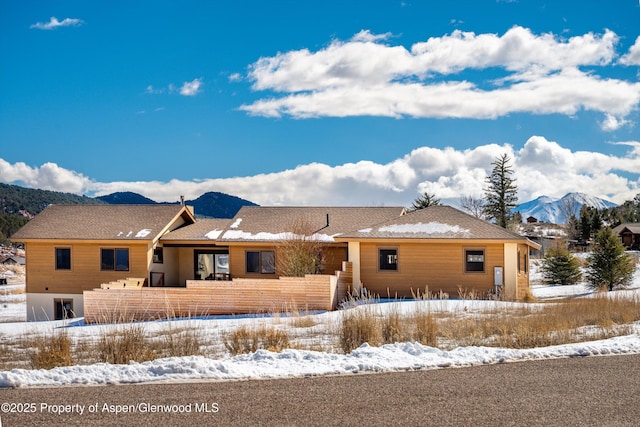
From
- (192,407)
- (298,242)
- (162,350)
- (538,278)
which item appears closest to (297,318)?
(162,350)

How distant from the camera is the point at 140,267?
2952cm

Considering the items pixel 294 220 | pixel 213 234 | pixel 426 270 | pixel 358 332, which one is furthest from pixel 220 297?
pixel 358 332

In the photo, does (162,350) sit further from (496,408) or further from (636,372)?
(636,372)

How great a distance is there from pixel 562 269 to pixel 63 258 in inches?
1037

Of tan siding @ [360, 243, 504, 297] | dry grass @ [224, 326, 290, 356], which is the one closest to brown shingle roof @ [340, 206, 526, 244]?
tan siding @ [360, 243, 504, 297]

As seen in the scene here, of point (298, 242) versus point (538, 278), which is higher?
point (298, 242)

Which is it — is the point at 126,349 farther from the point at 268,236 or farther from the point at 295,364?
the point at 268,236

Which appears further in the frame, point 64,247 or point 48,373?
point 64,247

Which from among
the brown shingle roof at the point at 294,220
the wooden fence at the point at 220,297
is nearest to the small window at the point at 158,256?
the brown shingle roof at the point at 294,220

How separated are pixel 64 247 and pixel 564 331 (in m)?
24.4

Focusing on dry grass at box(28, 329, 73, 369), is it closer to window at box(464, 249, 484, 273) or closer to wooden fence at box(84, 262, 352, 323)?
wooden fence at box(84, 262, 352, 323)

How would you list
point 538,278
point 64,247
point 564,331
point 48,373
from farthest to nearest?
1. point 538,278
2. point 64,247
3. point 564,331
4. point 48,373

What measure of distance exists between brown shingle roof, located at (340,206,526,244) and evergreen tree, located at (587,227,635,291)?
8494mm

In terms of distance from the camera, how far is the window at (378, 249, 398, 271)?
26125 mm
